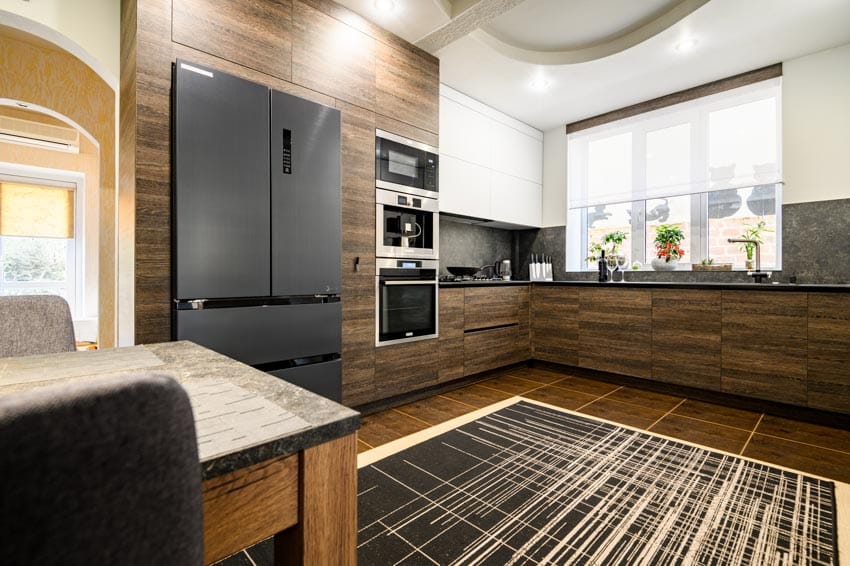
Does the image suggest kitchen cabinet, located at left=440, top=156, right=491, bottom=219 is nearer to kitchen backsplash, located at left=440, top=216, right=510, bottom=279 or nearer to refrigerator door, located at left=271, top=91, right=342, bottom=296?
kitchen backsplash, located at left=440, top=216, right=510, bottom=279

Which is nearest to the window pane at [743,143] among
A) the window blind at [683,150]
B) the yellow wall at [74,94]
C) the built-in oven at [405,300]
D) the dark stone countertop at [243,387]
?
the window blind at [683,150]

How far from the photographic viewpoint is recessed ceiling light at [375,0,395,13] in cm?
257

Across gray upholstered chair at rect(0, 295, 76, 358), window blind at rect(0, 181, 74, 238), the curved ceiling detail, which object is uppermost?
the curved ceiling detail

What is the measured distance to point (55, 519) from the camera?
254mm

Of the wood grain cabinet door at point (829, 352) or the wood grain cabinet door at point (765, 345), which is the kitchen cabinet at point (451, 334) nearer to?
the wood grain cabinet door at point (765, 345)

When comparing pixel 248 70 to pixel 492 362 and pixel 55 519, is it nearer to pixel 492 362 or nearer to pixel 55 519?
pixel 55 519

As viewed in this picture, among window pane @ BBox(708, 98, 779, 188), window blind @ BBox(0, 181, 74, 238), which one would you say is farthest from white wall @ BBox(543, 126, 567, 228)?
window blind @ BBox(0, 181, 74, 238)

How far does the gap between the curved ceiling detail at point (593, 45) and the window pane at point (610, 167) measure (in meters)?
1.31

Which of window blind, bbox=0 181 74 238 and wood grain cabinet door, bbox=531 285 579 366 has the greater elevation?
window blind, bbox=0 181 74 238

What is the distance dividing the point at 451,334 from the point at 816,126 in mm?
3201

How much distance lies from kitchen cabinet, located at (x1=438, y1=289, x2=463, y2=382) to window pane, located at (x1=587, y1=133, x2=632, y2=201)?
2159mm

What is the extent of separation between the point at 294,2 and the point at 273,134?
83cm

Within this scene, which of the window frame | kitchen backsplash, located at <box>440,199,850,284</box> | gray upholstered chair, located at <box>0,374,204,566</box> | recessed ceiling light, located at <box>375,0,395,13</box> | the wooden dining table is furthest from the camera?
the window frame

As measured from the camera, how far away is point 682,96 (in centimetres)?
380
